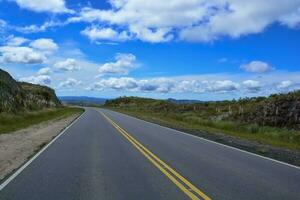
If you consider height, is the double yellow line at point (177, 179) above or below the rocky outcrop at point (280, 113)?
below

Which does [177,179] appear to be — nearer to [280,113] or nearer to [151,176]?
[151,176]

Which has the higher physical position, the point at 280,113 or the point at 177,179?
the point at 280,113

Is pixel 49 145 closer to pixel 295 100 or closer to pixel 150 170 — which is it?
pixel 150 170

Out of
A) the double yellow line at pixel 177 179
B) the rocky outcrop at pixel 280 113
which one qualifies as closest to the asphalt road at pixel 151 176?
the double yellow line at pixel 177 179

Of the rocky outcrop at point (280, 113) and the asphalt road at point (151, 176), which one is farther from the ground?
the rocky outcrop at point (280, 113)

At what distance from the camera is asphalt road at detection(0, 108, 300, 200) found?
352 inches

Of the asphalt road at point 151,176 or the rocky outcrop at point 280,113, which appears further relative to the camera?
the rocky outcrop at point 280,113

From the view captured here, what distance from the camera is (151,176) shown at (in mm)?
11016

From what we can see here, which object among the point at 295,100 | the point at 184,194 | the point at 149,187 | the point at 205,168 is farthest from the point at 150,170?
the point at 295,100

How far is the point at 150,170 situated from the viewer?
1199cm

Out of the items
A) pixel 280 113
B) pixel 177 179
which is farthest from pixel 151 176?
pixel 280 113

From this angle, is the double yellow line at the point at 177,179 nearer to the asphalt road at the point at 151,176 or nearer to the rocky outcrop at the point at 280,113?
the asphalt road at the point at 151,176

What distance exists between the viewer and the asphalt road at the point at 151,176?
8.95m

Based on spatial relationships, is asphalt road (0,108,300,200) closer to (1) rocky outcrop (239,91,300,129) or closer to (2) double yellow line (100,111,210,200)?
(2) double yellow line (100,111,210,200)
